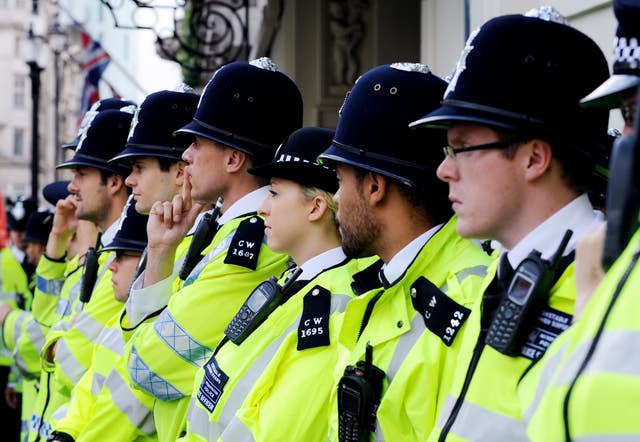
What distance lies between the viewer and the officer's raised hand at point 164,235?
4848 millimetres

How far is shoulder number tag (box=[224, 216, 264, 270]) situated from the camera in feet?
14.4

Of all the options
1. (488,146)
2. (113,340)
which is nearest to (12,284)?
(113,340)

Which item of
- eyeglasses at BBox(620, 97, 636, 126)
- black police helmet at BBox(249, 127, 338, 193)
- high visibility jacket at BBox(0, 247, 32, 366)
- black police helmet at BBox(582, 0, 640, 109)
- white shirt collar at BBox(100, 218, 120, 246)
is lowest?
high visibility jacket at BBox(0, 247, 32, 366)

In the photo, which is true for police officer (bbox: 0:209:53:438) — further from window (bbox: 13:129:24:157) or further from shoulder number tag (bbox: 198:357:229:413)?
window (bbox: 13:129:24:157)

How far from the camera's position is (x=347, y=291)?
3.80m

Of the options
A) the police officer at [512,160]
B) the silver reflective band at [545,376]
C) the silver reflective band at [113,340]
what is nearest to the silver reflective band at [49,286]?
the silver reflective band at [113,340]

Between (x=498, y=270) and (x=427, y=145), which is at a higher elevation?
(x=427, y=145)

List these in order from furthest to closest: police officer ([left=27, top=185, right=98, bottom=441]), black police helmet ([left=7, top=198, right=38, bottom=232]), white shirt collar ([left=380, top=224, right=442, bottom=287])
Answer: black police helmet ([left=7, top=198, right=38, bottom=232])
police officer ([left=27, top=185, right=98, bottom=441])
white shirt collar ([left=380, top=224, right=442, bottom=287])

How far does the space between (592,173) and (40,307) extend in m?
5.61

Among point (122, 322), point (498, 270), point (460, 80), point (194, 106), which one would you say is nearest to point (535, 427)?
point (498, 270)

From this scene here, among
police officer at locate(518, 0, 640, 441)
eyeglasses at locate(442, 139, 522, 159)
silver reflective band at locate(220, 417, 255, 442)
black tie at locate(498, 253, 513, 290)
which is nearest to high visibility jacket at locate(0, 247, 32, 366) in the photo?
silver reflective band at locate(220, 417, 255, 442)

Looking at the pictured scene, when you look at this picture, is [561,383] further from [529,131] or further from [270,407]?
[270,407]

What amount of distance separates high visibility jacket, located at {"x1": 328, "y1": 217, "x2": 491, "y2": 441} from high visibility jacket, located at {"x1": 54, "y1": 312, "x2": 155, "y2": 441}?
156cm

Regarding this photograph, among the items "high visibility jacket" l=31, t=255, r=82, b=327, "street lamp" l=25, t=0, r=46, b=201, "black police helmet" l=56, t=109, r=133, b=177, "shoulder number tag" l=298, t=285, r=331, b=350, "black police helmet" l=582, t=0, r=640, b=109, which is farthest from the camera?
"street lamp" l=25, t=0, r=46, b=201
